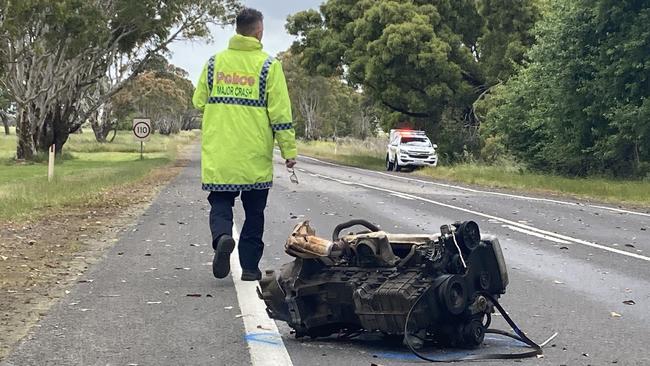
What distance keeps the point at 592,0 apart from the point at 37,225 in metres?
17.1

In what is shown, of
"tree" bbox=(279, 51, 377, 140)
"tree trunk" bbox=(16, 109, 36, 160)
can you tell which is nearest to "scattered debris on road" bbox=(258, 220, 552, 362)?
"tree trunk" bbox=(16, 109, 36, 160)

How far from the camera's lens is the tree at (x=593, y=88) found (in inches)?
898

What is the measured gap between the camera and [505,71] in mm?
40219

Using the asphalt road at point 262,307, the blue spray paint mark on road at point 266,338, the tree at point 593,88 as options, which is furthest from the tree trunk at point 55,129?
the blue spray paint mark on road at point 266,338

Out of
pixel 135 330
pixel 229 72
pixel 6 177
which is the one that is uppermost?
pixel 229 72

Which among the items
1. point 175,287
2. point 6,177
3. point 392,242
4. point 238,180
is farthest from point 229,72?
point 6,177

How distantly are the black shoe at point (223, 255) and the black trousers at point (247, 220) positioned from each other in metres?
0.11

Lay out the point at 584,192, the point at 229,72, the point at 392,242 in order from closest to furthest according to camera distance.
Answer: the point at 392,242 < the point at 229,72 < the point at 584,192

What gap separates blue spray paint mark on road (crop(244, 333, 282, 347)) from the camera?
537 centimetres

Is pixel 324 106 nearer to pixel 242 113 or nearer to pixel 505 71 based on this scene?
pixel 505 71

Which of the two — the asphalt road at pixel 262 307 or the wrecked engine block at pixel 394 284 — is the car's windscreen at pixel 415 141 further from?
the wrecked engine block at pixel 394 284

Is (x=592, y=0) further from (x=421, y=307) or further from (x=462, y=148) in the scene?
(x=421, y=307)

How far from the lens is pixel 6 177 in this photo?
97.0ft

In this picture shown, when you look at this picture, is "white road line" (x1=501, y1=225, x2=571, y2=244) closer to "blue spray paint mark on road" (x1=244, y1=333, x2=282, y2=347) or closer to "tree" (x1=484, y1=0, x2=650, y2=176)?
"blue spray paint mark on road" (x1=244, y1=333, x2=282, y2=347)
